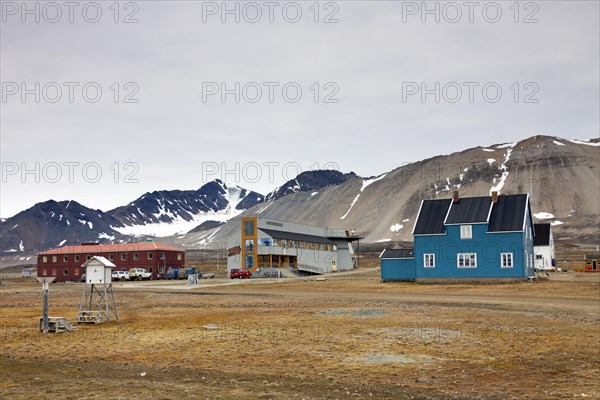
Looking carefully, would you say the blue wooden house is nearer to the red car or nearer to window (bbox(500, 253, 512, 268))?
window (bbox(500, 253, 512, 268))

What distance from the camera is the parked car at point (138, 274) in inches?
3733

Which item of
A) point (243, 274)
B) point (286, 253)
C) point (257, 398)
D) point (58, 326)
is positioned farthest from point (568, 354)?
point (286, 253)

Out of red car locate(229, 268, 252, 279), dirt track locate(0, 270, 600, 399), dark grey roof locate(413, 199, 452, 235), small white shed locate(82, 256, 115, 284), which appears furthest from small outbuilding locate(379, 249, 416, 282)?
small white shed locate(82, 256, 115, 284)

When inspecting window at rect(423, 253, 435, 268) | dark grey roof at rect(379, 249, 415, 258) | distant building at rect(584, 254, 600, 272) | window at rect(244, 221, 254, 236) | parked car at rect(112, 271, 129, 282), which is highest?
window at rect(244, 221, 254, 236)

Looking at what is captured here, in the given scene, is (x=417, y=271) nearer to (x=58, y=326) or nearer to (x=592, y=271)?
(x=592, y=271)

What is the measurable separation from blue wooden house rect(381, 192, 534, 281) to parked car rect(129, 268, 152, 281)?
43256 millimetres

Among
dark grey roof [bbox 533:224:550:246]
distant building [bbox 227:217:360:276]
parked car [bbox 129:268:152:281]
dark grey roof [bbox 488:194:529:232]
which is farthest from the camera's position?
parked car [bbox 129:268:152:281]

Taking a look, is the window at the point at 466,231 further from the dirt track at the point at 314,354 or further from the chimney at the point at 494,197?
the dirt track at the point at 314,354

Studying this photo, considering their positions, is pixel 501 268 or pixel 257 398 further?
pixel 501 268

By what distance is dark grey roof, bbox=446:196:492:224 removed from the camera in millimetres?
66000

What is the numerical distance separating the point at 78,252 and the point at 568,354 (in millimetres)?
102293

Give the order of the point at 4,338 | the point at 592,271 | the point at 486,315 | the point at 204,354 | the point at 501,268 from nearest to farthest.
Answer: the point at 204,354, the point at 4,338, the point at 486,315, the point at 501,268, the point at 592,271

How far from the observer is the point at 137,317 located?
3338 cm

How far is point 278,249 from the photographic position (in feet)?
315
